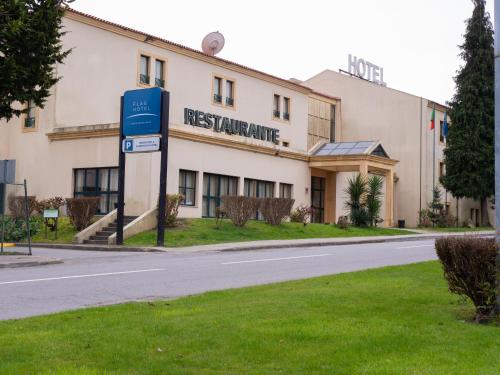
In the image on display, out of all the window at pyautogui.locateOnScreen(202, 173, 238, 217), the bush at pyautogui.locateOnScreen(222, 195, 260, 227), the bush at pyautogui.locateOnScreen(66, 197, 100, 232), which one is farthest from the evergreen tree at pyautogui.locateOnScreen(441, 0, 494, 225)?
the bush at pyautogui.locateOnScreen(66, 197, 100, 232)

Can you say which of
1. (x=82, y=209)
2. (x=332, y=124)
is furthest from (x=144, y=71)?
(x=332, y=124)

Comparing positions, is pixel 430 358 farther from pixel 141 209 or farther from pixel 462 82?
pixel 462 82

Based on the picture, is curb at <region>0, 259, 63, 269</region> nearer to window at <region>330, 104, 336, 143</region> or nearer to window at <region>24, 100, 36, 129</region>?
window at <region>24, 100, 36, 129</region>

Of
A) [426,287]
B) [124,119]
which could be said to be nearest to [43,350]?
[426,287]

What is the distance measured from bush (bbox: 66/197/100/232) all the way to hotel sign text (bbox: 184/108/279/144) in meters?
10.9

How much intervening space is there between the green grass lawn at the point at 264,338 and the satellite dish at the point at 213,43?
3611cm

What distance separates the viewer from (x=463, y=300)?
8.21 meters

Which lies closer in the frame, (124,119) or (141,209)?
(124,119)

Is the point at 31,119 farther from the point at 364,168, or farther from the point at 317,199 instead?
the point at 364,168

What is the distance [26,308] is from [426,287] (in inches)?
231

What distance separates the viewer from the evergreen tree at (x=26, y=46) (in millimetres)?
16250

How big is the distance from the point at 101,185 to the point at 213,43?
16198 mm

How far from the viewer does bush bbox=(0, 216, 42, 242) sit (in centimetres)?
2824

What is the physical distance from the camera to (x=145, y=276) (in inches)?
551
